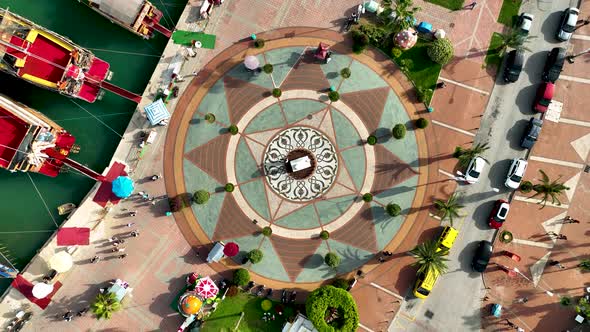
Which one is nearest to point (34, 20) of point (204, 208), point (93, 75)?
point (93, 75)

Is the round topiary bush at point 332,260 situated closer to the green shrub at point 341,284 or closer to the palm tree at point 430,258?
the green shrub at point 341,284

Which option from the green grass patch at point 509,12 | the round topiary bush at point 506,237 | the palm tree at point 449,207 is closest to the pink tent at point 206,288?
the palm tree at point 449,207

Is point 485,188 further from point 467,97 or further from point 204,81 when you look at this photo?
point 204,81

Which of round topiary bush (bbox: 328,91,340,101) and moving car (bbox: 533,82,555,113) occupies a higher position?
moving car (bbox: 533,82,555,113)

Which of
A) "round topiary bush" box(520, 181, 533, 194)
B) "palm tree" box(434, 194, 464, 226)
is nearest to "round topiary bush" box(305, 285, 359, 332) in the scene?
"palm tree" box(434, 194, 464, 226)

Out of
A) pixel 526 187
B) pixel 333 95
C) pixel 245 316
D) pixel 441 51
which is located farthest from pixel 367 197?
pixel 245 316

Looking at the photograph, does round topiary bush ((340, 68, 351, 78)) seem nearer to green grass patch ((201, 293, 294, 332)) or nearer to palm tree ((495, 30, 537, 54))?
palm tree ((495, 30, 537, 54))
